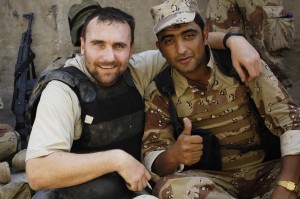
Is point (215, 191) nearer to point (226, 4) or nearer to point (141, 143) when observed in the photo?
point (141, 143)

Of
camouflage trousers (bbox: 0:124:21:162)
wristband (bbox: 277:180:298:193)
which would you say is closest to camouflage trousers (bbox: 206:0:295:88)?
wristband (bbox: 277:180:298:193)

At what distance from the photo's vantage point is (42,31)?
5.33 metres

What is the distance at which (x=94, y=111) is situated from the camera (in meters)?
2.71

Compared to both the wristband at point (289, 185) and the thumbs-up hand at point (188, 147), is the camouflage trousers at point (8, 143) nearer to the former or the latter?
the thumbs-up hand at point (188, 147)

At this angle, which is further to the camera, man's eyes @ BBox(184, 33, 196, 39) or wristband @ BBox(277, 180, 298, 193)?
man's eyes @ BBox(184, 33, 196, 39)

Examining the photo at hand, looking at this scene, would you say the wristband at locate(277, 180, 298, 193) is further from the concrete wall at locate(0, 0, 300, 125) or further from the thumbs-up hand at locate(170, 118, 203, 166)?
the concrete wall at locate(0, 0, 300, 125)

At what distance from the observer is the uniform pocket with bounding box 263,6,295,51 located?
3.76 m

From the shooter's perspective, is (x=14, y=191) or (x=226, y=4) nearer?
(x=14, y=191)

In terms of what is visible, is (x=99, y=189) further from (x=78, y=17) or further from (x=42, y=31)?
(x=42, y=31)

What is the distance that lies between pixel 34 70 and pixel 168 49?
9.34ft

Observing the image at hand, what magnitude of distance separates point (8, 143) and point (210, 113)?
215 cm

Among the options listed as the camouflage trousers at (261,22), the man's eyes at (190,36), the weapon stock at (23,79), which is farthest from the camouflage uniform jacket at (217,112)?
the weapon stock at (23,79)

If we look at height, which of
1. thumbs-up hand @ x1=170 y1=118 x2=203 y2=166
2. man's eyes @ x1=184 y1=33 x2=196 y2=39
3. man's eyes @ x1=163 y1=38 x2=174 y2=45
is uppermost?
man's eyes @ x1=184 y1=33 x2=196 y2=39

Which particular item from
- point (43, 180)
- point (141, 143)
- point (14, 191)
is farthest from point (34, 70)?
point (43, 180)
